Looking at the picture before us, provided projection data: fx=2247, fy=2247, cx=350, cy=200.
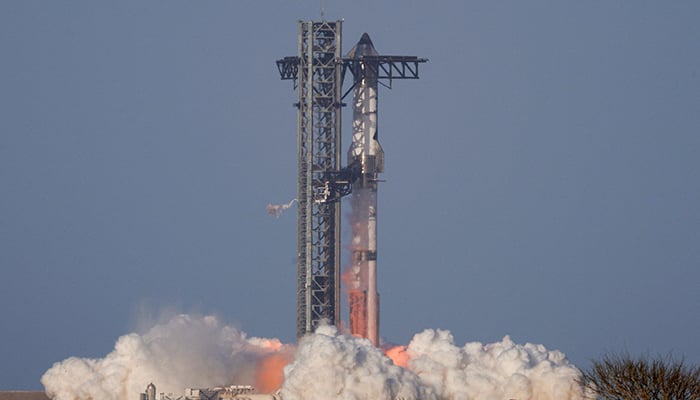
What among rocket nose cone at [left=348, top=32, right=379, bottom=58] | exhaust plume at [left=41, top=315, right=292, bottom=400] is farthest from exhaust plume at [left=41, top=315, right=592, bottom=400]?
rocket nose cone at [left=348, top=32, right=379, bottom=58]

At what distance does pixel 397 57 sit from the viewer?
146875 mm

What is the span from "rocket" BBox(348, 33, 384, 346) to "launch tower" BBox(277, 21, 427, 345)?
7 cm

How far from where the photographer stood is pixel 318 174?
145625 millimetres

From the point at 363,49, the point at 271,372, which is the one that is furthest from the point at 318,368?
the point at 363,49

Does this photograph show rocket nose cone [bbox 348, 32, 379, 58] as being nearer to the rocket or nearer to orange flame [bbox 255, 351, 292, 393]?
the rocket

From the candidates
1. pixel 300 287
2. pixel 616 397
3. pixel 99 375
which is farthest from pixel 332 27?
pixel 616 397

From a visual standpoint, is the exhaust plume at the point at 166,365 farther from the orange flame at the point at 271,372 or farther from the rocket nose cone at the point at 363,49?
the rocket nose cone at the point at 363,49

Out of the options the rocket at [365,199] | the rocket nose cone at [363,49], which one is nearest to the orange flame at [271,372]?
the rocket at [365,199]

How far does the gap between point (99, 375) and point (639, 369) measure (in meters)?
43.3

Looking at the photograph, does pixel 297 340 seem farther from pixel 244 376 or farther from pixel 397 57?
pixel 397 57

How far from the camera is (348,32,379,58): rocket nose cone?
148 metres

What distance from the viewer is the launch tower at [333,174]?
476 ft

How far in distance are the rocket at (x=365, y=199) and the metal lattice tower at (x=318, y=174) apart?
74.6 inches

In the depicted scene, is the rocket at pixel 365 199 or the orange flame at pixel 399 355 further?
the rocket at pixel 365 199
